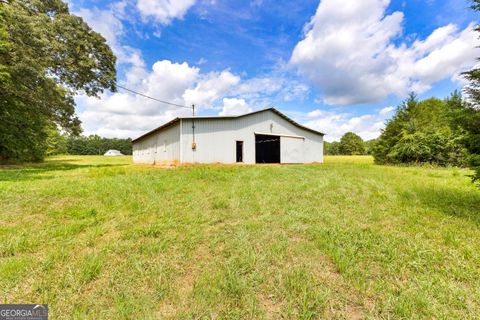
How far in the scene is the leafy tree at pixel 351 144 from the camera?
7374 cm

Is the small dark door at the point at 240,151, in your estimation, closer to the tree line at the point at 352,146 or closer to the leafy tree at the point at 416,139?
the leafy tree at the point at 416,139

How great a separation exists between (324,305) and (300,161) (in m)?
18.5

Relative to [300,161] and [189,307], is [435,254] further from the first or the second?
[300,161]

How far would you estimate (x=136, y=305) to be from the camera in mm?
2080

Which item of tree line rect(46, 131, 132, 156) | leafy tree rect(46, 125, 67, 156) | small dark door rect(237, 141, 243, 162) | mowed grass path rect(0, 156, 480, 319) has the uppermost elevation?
tree line rect(46, 131, 132, 156)

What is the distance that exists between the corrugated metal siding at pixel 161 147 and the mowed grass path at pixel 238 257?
1041 cm

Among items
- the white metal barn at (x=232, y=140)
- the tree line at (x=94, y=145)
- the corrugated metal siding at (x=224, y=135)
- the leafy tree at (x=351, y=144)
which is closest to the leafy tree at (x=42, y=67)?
the white metal barn at (x=232, y=140)

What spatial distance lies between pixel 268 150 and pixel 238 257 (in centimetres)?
1974

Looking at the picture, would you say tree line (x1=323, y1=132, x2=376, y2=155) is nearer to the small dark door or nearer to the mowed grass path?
the small dark door

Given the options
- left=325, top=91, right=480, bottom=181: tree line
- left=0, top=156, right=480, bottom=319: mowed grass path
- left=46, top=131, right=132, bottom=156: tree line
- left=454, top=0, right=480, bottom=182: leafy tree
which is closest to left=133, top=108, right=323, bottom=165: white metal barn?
left=325, top=91, right=480, bottom=181: tree line

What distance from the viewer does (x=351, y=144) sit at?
244 feet

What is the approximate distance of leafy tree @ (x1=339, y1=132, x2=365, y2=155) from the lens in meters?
73.7

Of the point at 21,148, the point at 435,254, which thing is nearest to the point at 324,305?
the point at 435,254

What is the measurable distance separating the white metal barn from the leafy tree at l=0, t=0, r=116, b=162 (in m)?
6.27
